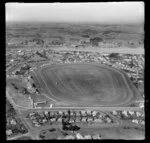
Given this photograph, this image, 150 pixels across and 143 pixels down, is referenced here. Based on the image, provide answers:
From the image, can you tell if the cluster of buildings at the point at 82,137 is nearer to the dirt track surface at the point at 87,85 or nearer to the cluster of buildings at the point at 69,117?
the cluster of buildings at the point at 69,117

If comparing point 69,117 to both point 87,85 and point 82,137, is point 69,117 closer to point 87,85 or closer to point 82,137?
point 82,137

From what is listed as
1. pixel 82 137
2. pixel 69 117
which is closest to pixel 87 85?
pixel 69 117

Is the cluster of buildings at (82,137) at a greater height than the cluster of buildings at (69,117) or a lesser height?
lesser

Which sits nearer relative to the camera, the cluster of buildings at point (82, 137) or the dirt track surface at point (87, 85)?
the cluster of buildings at point (82, 137)

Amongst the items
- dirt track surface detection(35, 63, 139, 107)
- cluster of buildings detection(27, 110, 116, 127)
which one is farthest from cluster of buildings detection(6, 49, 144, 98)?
cluster of buildings detection(27, 110, 116, 127)

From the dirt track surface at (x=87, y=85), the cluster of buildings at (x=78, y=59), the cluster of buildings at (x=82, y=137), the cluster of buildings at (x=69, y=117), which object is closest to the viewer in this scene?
the cluster of buildings at (x=82, y=137)

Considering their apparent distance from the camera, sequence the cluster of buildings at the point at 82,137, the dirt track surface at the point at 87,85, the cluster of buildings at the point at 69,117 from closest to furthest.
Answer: the cluster of buildings at the point at 82,137
the cluster of buildings at the point at 69,117
the dirt track surface at the point at 87,85

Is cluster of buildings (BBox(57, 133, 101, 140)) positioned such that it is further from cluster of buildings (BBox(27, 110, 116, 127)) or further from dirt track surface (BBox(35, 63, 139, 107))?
dirt track surface (BBox(35, 63, 139, 107))

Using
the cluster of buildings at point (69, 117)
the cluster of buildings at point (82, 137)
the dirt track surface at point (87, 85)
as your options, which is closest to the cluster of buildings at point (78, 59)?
the dirt track surface at point (87, 85)
